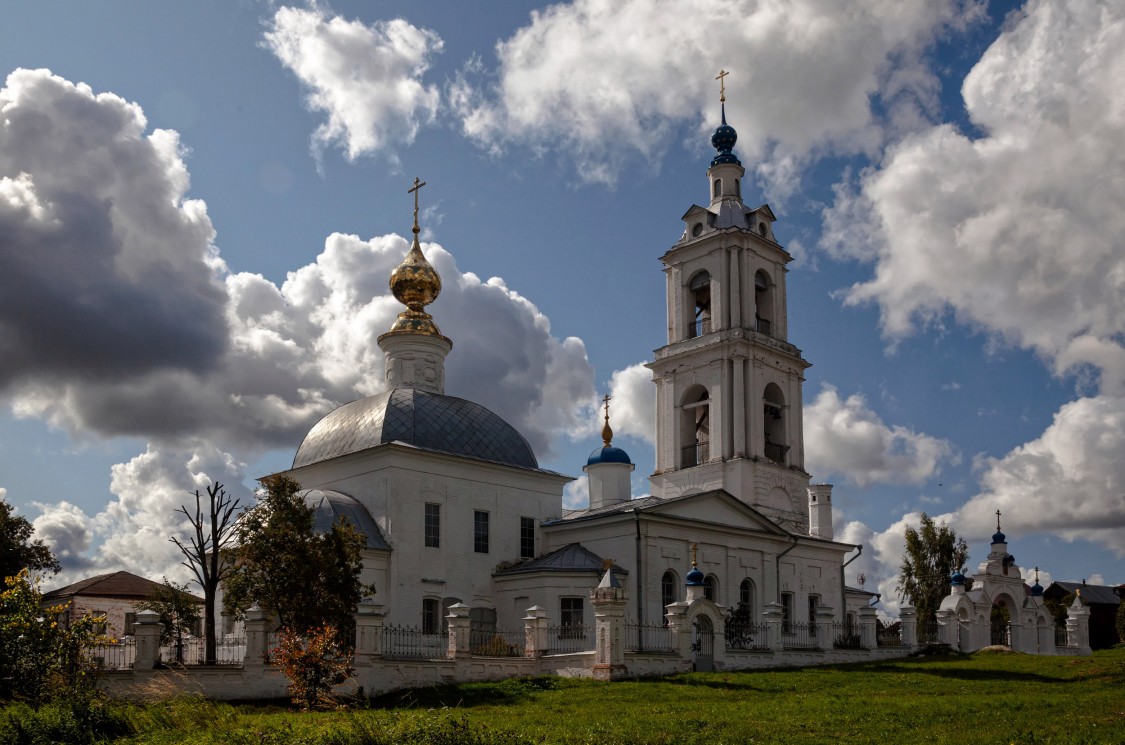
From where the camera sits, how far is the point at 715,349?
36.4 m

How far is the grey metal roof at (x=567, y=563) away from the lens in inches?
1060

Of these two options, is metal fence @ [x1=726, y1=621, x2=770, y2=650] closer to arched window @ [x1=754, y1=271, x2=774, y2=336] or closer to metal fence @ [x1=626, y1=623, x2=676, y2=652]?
metal fence @ [x1=626, y1=623, x2=676, y2=652]

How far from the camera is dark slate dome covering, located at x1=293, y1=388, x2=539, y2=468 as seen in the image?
27953 millimetres

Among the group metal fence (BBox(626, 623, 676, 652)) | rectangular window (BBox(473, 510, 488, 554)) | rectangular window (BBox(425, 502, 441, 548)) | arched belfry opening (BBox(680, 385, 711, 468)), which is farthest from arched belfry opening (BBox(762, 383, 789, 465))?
rectangular window (BBox(425, 502, 441, 548))

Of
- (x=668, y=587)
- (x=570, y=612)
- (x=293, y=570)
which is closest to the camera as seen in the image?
(x=293, y=570)

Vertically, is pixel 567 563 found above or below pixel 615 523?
below

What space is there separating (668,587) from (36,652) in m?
16.8

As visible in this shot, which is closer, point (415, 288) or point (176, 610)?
point (176, 610)

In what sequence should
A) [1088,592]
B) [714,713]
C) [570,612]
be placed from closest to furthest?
1. [714,713]
2. [570,612]
3. [1088,592]

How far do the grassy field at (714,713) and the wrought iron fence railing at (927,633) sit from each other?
9481 mm

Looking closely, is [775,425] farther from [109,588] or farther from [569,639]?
[109,588]

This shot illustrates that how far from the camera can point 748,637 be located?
2641 cm

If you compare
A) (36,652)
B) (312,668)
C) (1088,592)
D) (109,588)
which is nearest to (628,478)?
(312,668)

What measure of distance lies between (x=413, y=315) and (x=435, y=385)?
219 cm
